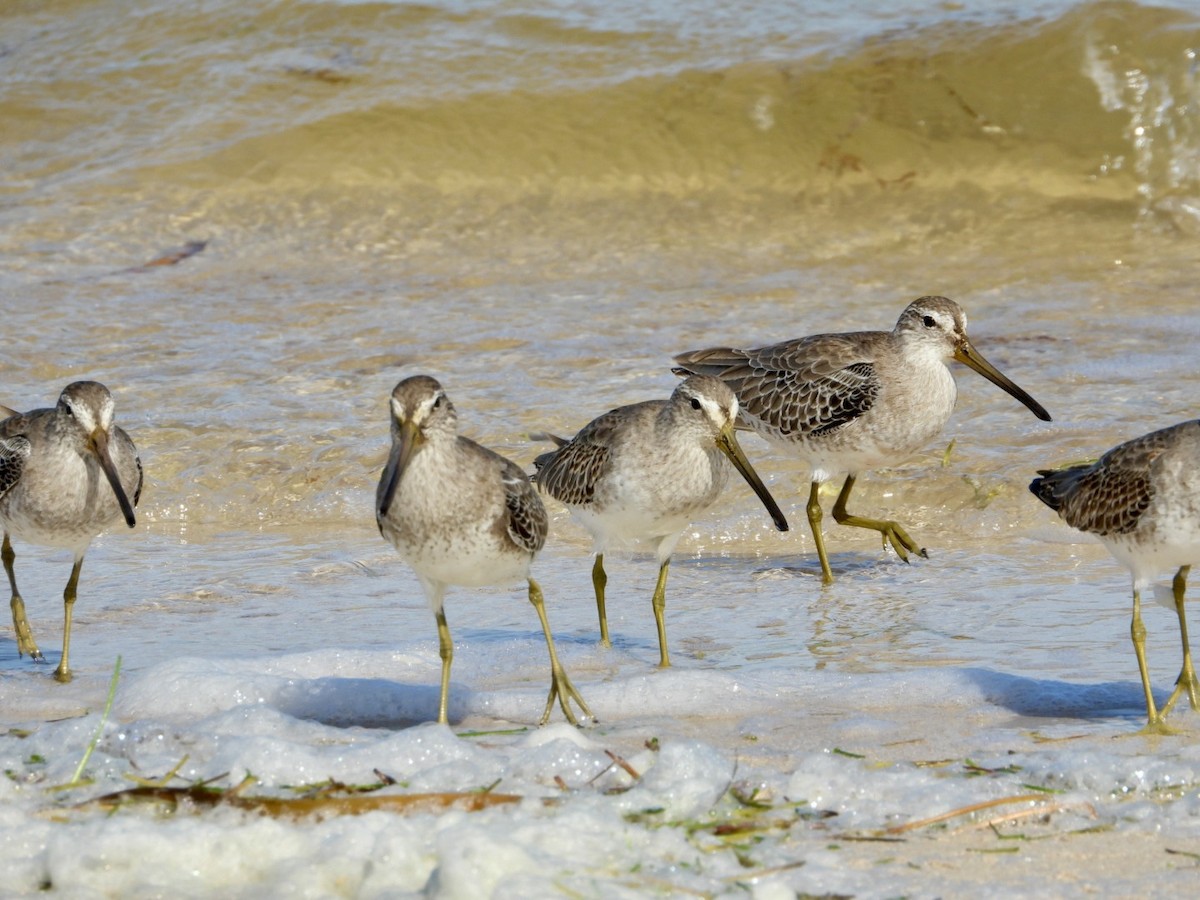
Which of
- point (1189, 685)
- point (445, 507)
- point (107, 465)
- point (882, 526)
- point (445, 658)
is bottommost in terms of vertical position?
point (1189, 685)

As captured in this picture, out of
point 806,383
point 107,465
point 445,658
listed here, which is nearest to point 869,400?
point 806,383

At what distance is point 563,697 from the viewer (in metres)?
5.88

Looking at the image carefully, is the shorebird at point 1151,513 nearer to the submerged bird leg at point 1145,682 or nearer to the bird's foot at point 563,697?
the submerged bird leg at point 1145,682

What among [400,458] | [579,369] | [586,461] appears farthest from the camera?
[579,369]

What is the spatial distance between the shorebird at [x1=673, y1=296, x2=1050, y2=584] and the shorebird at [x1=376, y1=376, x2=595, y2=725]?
269 centimetres

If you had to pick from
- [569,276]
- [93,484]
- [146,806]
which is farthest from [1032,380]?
[146,806]

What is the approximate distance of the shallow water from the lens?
4711 mm

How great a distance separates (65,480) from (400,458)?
1860mm

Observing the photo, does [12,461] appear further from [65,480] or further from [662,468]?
[662,468]

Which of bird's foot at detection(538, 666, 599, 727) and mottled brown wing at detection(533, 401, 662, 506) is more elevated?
mottled brown wing at detection(533, 401, 662, 506)

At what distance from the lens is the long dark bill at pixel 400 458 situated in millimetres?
5508

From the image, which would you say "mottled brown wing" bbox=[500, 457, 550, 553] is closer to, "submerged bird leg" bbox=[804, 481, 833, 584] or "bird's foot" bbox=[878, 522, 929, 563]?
"submerged bird leg" bbox=[804, 481, 833, 584]

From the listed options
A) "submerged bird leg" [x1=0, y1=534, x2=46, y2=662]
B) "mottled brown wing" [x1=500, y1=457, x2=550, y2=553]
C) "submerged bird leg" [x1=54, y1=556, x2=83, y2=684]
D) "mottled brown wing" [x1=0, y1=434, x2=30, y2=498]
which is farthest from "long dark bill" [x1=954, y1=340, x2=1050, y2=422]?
"submerged bird leg" [x1=0, y1=534, x2=46, y2=662]

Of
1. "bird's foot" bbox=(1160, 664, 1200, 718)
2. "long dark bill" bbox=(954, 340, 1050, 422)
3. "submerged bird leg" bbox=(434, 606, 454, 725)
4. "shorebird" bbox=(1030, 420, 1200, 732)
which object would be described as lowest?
"bird's foot" bbox=(1160, 664, 1200, 718)
